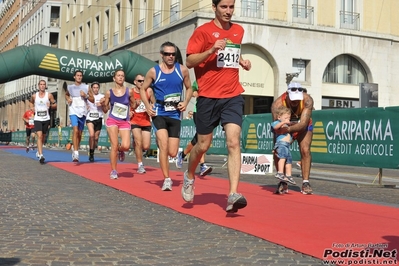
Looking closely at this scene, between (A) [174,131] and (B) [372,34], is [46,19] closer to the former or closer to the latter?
(B) [372,34]

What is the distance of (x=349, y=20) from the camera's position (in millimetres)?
33281

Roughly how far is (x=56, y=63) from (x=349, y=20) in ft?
57.7

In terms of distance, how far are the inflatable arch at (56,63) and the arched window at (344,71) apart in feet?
43.8

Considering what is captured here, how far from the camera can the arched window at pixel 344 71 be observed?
33031 millimetres

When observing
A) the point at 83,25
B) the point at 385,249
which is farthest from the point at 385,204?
the point at 83,25

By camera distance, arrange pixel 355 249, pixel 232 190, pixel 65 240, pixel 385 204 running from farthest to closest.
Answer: pixel 385 204, pixel 232 190, pixel 65 240, pixel 355 249

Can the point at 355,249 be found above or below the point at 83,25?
below

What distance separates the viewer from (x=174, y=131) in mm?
8812

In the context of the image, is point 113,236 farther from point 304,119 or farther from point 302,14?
point 302,14

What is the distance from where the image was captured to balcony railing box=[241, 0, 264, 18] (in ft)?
101

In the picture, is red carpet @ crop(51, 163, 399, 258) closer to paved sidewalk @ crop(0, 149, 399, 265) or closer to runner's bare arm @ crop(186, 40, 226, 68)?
paved sidewalk @ crop(0, 149, 399, 265)

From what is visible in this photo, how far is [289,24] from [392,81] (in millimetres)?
7063

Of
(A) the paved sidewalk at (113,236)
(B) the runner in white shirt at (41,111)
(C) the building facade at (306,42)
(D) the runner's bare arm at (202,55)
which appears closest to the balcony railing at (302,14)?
(C) the building facade at (306,42)

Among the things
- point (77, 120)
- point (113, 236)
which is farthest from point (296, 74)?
point (113, 236)
